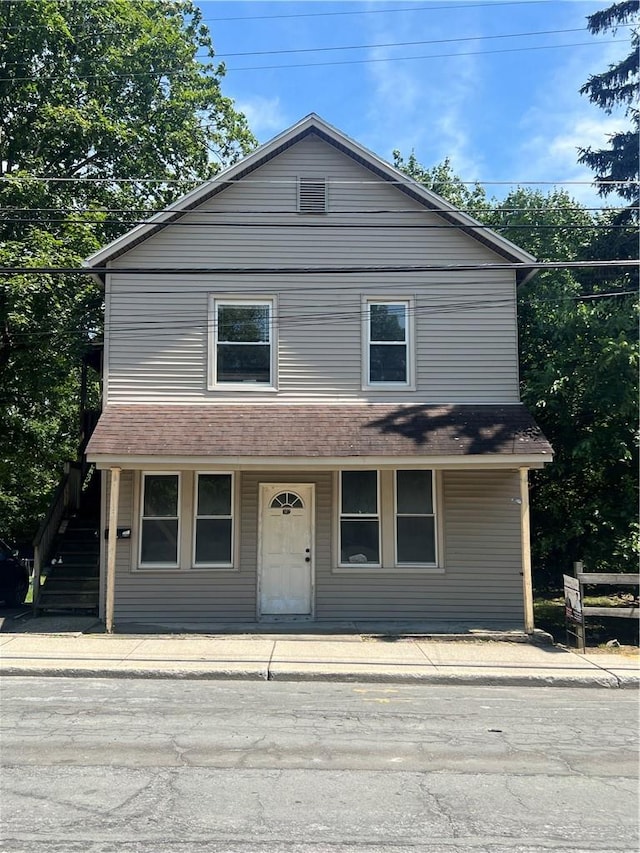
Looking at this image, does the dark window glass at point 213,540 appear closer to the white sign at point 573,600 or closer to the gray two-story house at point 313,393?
the gray two-story house at point 313,393

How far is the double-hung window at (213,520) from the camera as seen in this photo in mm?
12375

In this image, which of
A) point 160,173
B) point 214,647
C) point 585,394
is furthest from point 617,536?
point 160,173

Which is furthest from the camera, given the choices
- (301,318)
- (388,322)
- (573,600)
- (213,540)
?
(388,322)

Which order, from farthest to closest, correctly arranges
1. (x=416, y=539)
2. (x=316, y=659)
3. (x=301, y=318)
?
(x=301, y=318), (x=416, y=539), (x=316, y=659)

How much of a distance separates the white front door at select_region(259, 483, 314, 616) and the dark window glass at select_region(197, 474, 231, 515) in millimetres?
642

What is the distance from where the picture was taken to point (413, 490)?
12.7 meters

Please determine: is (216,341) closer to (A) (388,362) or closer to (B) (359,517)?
(A) (388,362)

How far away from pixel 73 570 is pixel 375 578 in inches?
226

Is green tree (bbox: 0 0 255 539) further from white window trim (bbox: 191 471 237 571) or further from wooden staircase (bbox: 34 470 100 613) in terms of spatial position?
white window trim (bbox: 191 471 237 571)

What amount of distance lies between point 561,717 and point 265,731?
10.3 feet

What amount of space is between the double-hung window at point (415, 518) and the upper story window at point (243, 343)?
10.2 feet

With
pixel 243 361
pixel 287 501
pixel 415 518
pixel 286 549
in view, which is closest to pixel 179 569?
pixel 286 549

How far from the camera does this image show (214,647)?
10.1 metres

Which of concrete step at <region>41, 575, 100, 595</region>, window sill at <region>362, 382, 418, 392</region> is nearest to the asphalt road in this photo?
concrete step at <region>41, 575, 100, 595</region>
